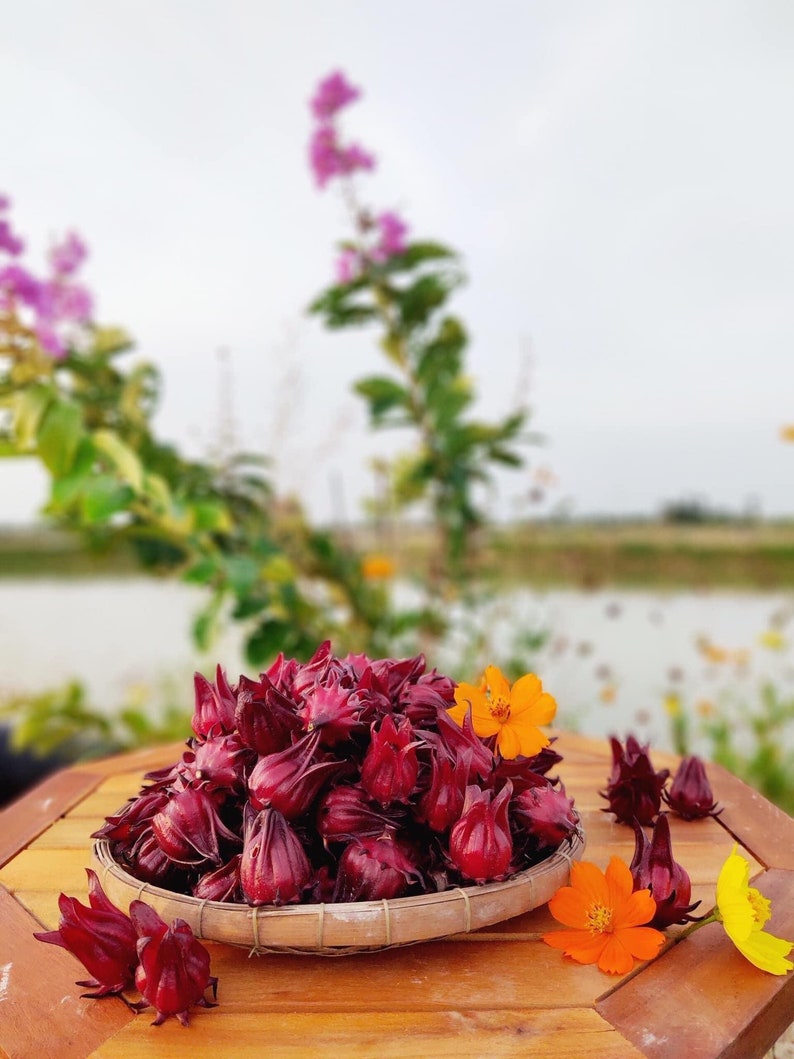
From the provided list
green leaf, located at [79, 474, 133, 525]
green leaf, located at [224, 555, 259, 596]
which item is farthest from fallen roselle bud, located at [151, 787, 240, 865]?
green leaf, located at [224, 555, 259, 596]

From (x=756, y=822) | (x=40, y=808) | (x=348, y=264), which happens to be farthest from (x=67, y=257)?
(x=756, y=822)

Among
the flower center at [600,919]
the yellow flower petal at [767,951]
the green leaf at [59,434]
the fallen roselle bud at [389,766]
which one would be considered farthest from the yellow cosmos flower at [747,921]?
the green leaf at [59,434]

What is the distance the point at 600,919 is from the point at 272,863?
12.9 inches

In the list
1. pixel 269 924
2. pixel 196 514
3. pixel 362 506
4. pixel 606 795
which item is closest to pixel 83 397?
pixel 196 514

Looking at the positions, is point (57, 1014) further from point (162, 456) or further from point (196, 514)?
point (162, 456)

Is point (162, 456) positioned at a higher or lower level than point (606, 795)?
higher

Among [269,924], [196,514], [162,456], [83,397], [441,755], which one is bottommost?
[269,924]

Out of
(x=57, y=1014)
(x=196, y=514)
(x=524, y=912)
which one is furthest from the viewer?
(x=196, y=514)

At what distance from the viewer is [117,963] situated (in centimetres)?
81

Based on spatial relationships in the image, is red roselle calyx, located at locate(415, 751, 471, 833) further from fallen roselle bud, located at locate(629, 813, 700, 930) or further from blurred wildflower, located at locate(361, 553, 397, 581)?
blurred wildflower, located at locate(361, 553, 397, 581)

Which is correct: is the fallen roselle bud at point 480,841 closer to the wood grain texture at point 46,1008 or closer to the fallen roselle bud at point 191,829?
the fallen roselle bud at point 191,829

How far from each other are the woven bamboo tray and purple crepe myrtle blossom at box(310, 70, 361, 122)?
8.86 ft

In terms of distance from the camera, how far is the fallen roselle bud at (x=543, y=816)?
939 millimetres

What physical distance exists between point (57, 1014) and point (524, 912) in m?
0.45
